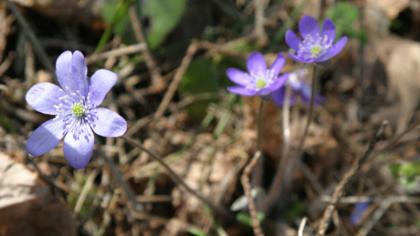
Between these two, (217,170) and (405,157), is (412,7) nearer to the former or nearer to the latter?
(405,157)

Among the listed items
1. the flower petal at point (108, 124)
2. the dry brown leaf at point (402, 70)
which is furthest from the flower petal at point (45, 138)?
the dry brown leaf at point (402, 70)

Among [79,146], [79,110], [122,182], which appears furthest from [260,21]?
[79,146]

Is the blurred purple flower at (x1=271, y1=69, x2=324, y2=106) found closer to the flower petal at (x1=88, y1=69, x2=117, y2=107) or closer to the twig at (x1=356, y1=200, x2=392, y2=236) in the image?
the twig at (x1=356, y1=200, x2=392, y2=236)

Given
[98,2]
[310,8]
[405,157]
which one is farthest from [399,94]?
[98,2]

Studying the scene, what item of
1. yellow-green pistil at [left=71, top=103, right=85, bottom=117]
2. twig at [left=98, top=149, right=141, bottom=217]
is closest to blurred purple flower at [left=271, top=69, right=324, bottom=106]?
twig at [left=98, top=149, right=141, bottom=217]

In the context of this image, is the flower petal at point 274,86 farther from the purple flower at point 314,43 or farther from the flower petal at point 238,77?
the flower petal at point 238,77
